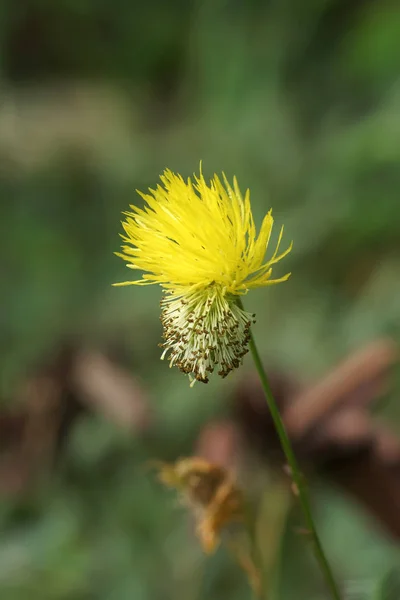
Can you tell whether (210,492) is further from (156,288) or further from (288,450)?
(156,288)

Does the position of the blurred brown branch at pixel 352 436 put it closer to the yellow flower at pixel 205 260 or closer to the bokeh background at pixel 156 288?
the bokeh background at pixel 156 288

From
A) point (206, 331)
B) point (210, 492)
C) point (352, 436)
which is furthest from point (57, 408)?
point (206, 331)

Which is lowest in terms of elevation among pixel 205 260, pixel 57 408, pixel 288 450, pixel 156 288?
pixel 288 450

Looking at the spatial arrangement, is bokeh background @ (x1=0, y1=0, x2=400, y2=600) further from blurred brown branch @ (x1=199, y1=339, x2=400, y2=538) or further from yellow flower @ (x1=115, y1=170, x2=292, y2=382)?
yellow flower @ (x1=115, y1=170, x2=292, y2=382)

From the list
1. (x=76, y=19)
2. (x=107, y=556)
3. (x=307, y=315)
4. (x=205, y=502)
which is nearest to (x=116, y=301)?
(x=307, y=315)

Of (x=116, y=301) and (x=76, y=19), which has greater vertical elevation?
(x=76, y=19)

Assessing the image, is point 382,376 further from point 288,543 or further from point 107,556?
point 107,556

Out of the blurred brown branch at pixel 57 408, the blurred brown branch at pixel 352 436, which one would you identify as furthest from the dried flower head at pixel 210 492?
the blurred brown branch at pixel 57 408
